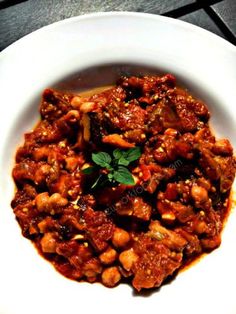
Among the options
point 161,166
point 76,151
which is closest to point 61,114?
point 76,151

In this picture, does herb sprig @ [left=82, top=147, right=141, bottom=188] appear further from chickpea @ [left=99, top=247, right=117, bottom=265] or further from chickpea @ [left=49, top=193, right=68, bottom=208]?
chickpea @ [left=99, top=247, right=117, bottom=265]

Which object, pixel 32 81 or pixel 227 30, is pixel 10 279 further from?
pixel 227 30

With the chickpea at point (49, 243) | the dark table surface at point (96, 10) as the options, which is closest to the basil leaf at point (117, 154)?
the chickpea at point (49, 243)

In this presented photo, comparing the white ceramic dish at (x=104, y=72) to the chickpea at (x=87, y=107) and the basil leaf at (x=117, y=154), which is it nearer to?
the chickpea at (x=87, y=107)

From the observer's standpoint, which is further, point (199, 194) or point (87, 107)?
point (87, 107)

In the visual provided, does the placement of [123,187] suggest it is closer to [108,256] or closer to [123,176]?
[123,176]

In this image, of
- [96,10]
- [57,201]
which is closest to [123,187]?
[57,201]
